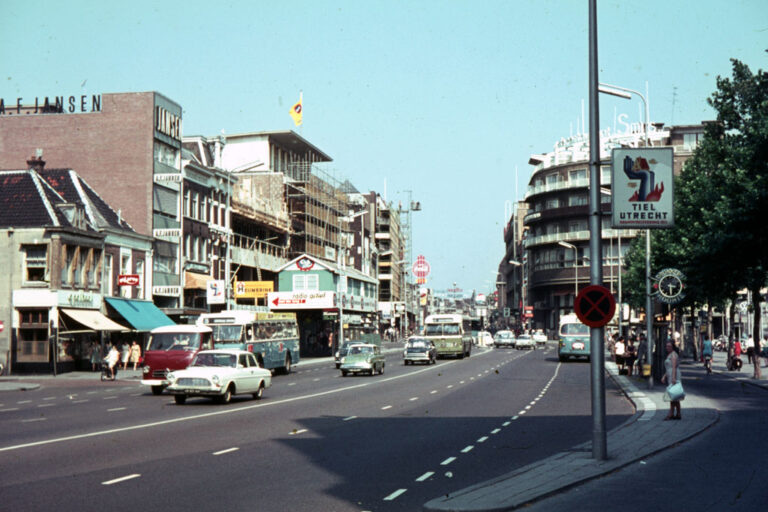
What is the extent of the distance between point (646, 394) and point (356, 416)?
11.1 metres

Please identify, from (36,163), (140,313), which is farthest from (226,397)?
(36,163)

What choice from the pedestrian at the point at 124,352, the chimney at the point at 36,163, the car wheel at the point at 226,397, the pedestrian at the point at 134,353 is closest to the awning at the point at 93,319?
the pedestrian at the point at 134,353

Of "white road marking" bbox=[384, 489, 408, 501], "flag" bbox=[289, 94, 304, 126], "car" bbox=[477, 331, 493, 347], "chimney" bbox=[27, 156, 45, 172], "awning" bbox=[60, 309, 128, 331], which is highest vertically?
"flag" bbox=[289, 94, 304, 126]

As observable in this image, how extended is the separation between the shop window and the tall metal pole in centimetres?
3708

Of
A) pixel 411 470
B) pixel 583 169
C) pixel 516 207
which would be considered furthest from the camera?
pixel 516 207

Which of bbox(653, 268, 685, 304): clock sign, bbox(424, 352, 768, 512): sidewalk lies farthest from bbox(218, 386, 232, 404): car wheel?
bbox(653, 268, 685, 304): clock sign

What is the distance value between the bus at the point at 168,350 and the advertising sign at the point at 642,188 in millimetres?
20105

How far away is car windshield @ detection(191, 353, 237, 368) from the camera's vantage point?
27.6 meters

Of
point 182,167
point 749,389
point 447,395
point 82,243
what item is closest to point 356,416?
point 447,395

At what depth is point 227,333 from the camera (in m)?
39.9

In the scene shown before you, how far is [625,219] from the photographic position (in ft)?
48.5

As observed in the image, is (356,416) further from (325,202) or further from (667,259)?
(325,202)

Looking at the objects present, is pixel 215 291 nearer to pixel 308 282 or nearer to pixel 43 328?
pixel 43 328

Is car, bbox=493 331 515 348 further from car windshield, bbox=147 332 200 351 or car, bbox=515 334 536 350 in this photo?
car windshield, bbox=147 332 200 351
